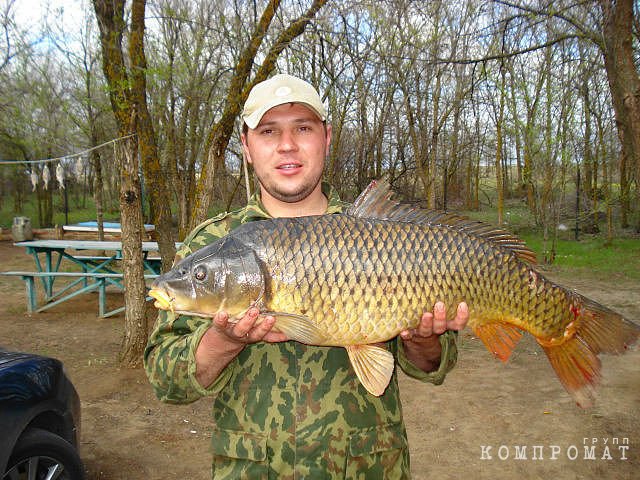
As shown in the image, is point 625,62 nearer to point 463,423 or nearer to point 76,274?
point 463,423

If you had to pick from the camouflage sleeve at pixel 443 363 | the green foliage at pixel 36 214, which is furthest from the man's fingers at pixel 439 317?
the green foliage at pixel 36 214

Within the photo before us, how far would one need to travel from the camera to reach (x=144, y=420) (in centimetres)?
511

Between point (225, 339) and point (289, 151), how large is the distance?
805mm

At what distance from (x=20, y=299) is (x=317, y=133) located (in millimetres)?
10258

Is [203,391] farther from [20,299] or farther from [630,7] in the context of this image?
[20,299]

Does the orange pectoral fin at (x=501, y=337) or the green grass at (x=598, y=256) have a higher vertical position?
the orange pectoral fin at (x=501, y=337)

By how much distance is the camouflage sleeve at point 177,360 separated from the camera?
1910 mm

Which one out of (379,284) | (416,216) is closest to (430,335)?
(379,284)

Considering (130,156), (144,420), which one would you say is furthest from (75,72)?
(144,420)

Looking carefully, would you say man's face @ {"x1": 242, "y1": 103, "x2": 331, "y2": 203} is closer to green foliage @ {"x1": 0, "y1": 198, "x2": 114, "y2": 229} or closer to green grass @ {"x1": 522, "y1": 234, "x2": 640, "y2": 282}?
green grass @ {"x1": 522, "y1": 234, "x2": 640, "y2": 282}

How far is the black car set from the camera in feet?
9.29

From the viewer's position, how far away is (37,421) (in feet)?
10.4

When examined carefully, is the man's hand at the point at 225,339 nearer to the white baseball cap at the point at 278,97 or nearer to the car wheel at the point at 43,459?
the white baseball cap at the point at 278,97

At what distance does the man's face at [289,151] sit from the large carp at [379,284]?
0.87 ft
